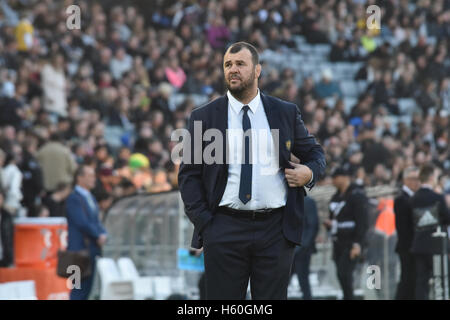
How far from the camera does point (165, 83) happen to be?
1978cm

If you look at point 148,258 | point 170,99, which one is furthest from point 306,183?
point 170,99

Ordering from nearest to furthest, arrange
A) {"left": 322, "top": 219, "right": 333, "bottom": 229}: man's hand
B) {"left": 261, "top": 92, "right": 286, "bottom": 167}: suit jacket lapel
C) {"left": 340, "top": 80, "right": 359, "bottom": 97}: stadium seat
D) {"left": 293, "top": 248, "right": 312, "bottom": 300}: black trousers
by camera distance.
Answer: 1. {"left": 261, "top": 92, "right": 286, "bottom": 167}: suit jacket lapel
2. {"left": 293, "top": 248, "right": 312, "bottom": 300}: black trousers
3. {"left": 322, "top": 219, "right": 333, "bottom": 229}: man's hand
4. {"left": 340, "top": 80, "right": 359, "bottom": 97}: stadium seat

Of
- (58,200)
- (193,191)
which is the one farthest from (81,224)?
(193,191)

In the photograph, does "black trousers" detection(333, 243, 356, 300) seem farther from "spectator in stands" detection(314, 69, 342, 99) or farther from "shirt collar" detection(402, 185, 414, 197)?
"spectator in stands" detection(314, 69, 342, 99)

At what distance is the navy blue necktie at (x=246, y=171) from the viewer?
530 centimetres

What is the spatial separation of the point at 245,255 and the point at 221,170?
1.57 ft

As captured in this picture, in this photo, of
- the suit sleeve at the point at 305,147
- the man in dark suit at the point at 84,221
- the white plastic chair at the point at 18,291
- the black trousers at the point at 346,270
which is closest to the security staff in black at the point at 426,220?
the black trousers at the point at 346,270

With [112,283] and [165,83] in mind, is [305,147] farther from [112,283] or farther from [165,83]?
[165,83]

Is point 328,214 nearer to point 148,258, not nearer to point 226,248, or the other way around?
point 148,258

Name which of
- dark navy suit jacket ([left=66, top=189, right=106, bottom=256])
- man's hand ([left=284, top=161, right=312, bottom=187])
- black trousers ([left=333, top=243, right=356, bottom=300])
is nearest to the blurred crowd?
dark navy suit jacket ([left=66, top=189, right=106, bottom=256])

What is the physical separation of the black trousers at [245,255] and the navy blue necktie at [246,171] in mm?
128

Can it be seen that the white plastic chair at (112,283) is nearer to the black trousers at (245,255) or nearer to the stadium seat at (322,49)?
the black trousers at (245,255)

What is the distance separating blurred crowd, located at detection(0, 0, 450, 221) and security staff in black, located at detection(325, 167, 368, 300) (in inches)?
81.3

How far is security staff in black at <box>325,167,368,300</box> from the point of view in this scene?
1098 cm
